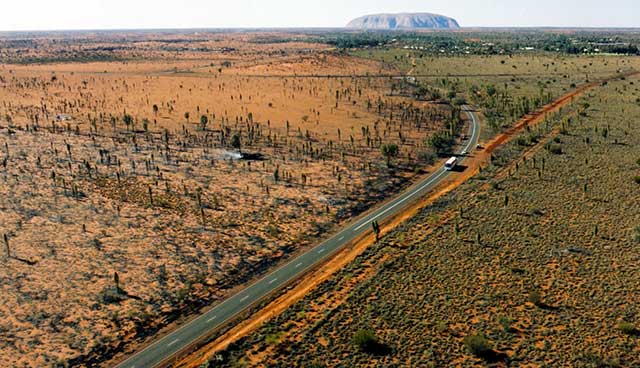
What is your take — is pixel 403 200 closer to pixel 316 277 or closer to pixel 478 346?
pixel 316 277

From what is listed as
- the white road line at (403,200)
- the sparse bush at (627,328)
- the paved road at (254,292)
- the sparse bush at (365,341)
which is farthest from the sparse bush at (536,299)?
the white road line at (403,200)

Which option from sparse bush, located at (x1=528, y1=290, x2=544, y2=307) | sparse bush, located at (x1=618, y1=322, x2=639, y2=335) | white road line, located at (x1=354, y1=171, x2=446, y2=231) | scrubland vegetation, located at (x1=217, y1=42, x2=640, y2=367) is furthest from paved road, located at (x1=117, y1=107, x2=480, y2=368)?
sparse bush, located at (x1=618, y1=322, x2=639, y2=335)

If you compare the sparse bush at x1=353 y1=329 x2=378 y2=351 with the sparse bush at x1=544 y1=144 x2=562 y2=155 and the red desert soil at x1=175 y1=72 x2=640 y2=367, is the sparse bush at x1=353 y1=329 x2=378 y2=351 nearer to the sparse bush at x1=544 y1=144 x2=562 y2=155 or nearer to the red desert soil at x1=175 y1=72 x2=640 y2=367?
the red desert soil at x1=175 y1=72 x2=640 y2=367

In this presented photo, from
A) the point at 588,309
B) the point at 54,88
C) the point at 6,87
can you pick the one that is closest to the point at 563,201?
the point at 588,309

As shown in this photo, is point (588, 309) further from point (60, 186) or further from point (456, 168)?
point (60, 186)

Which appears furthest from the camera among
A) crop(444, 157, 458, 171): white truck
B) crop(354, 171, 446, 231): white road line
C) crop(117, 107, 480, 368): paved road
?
crop(444, 157, 458, 171): white truck

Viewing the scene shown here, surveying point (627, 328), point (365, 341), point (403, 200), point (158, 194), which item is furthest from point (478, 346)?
point (158, 194)
